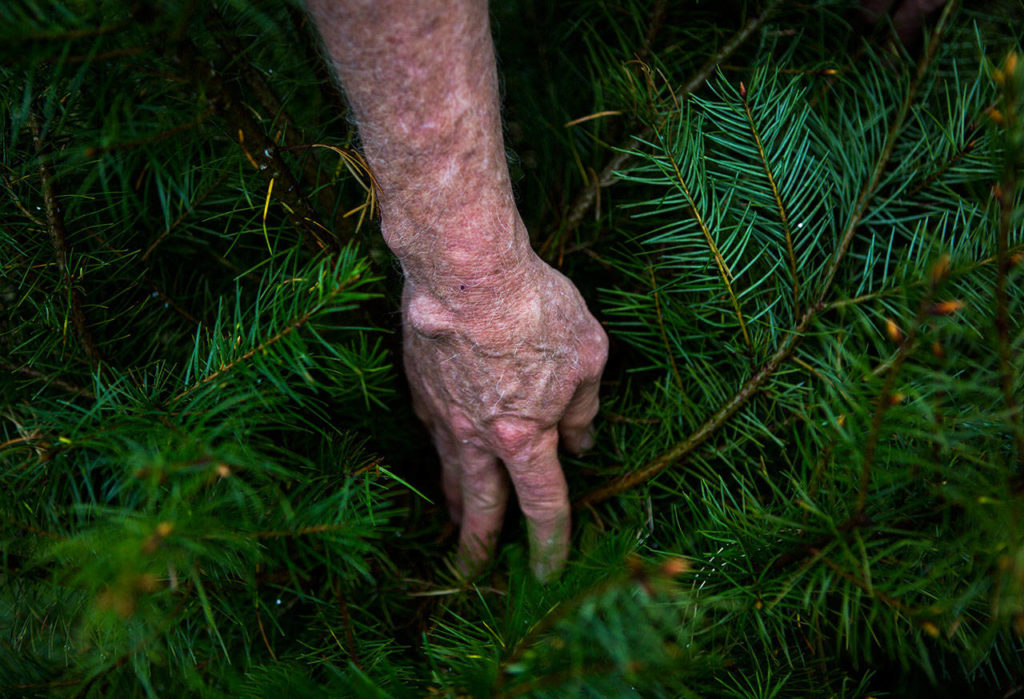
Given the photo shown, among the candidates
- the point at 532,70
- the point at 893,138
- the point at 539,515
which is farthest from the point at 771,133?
the point at 539,515

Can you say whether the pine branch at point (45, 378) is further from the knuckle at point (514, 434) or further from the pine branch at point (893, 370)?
the pine branch at point (893, 370)

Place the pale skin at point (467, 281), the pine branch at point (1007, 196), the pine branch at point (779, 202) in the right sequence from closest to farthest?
the pine branch at point (1007, 196)
the pale skin at point (467, 281)
the pine branch at point (779, 202)

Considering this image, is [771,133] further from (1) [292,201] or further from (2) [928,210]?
(1) [292,201]

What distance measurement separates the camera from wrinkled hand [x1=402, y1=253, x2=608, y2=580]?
1.47ft

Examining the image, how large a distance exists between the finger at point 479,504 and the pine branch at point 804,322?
12cm

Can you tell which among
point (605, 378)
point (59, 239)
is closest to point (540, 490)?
point (605, 378)

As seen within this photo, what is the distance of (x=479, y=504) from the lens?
0.55 m

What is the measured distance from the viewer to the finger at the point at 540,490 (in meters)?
0.49

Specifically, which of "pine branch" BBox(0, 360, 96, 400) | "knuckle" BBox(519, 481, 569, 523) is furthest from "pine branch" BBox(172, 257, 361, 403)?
"knuckle" BBox(519, 481, 569, 523)

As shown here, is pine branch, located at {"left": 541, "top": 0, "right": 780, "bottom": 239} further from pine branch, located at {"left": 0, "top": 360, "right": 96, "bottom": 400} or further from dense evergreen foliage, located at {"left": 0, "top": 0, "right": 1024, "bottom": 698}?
pine branch, located at {"left": 0, "top": 360, "right": 96, "bottom": 400}

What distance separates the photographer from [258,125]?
0.41 metres

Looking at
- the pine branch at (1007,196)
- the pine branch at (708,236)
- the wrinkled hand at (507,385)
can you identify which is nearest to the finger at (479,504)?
the wrinkled hand at (507,385)

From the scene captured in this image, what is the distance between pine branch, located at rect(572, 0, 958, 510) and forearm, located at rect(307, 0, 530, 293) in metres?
0.20

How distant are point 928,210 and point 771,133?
0.15m
